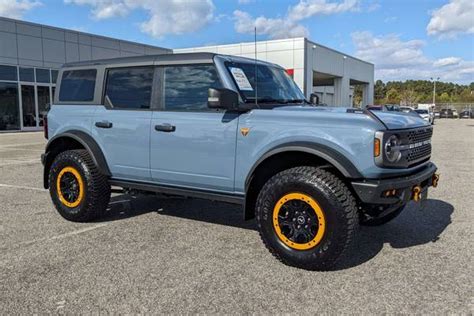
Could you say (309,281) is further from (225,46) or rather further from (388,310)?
(225,46)

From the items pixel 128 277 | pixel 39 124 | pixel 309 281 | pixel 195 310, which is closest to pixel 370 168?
pixel 309 281

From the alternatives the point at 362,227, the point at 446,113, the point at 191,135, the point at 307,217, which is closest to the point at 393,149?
the point at 307,217

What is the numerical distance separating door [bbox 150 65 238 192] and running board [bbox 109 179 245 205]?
0.06 meters

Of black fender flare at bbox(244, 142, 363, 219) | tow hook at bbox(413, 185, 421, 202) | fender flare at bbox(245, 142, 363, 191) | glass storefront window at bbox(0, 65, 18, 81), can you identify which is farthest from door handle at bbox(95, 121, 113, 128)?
glass storefront window at bbox(0, 65, 18, 81)

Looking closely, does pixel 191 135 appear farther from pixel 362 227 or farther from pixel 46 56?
pixel 46 56

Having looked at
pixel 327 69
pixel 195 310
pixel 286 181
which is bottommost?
pixel 195 310

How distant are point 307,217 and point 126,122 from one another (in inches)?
94.7

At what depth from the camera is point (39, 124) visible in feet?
82.2

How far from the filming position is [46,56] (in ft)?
81.7

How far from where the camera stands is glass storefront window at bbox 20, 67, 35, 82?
23.8m

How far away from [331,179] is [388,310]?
1169mm

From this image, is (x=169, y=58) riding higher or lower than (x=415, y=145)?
higher

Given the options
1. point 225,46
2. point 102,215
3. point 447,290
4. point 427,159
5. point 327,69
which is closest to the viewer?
point 447,290

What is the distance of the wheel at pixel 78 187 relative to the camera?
527cm
